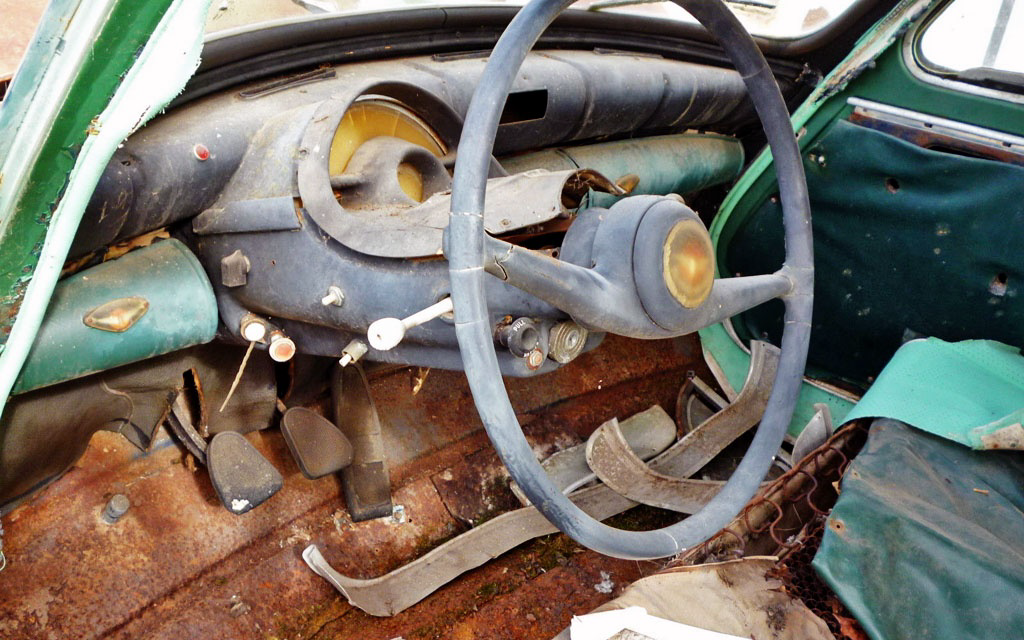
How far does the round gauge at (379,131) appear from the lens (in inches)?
53.3

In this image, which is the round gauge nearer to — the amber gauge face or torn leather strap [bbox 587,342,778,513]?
the amber gauge face

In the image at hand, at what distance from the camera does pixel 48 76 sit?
98 centimetres

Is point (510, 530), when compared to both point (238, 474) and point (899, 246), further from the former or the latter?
point (899, 246)

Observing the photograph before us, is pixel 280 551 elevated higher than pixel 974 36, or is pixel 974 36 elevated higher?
pixel 974 36

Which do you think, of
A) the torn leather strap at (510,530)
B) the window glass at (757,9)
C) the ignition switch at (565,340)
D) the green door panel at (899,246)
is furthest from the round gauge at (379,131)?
the green door panel at (899,246)

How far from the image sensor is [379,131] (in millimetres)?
1422

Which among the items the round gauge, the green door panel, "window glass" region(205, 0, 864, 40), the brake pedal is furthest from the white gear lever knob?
the green door panel

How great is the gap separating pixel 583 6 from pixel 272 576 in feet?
4.74

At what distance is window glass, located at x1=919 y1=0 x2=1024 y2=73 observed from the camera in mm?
1773

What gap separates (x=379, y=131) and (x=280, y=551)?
83 centimetres

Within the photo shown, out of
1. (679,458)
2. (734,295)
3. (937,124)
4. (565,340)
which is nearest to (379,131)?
(565,340)

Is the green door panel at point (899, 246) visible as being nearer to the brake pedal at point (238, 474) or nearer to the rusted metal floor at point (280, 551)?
the rusted metal floor at point (280, 551)

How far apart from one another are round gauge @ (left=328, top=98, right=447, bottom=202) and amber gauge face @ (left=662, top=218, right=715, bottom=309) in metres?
0.51

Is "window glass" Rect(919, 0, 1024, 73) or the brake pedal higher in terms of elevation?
"window glass" Rect(919, 0, 1024, 73)
